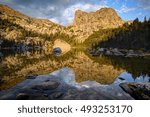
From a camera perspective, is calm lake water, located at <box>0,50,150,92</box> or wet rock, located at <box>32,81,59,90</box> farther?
calm lake water, located at <box>0,50,150,92</box>

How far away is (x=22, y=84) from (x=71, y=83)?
7.66 metres

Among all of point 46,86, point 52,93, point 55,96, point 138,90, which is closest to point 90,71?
point 46,86

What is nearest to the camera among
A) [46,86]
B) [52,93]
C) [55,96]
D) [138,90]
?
[55,96]

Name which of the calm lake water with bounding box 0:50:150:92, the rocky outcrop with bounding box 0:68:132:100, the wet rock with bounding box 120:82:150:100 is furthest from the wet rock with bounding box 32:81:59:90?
the wet rock with bounding box 120:82:150:100

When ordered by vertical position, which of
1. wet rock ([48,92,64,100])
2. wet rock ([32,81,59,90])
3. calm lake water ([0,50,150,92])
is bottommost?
calm lake water ([0,50,150,92])

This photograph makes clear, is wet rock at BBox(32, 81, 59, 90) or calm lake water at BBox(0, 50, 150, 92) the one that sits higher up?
wet rock at BBox(32, 81, 59, 90)

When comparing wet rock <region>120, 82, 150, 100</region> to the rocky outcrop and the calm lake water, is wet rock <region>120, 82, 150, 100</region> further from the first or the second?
the calm lake water

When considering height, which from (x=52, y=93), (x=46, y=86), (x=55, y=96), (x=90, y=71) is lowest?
(x=90, y=71)

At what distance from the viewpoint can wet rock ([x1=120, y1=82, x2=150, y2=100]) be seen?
27878 millimetres

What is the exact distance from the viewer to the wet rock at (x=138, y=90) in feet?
91.5

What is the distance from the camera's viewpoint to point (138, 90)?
98.5ft

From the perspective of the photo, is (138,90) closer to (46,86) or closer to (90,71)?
(46,86)

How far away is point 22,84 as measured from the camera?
34844 millimetres

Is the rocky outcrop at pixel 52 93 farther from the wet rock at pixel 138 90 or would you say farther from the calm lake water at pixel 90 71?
the calm lake water at pixel 90 71
